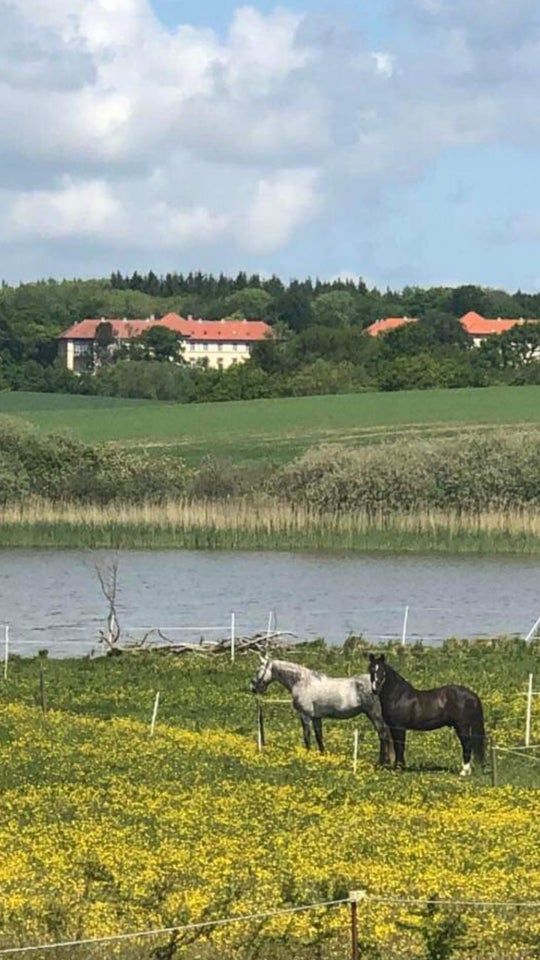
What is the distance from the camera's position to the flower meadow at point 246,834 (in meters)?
16.0

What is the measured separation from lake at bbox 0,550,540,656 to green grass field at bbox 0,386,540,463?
3954 cm

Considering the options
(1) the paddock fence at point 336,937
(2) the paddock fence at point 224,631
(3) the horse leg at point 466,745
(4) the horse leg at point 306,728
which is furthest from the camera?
(2) the paddock fence at point 224,631

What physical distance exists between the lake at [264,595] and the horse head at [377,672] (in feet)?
→ 63.8

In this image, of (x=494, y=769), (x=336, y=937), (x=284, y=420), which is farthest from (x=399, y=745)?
(x=284, y=420)

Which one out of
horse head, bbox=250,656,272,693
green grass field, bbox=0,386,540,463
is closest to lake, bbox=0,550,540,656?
horse head, bbox=250,656,272,693

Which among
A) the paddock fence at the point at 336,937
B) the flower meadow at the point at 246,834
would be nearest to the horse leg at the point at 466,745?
the flower meadow at the point at 246,834

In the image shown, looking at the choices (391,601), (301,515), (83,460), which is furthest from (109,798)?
(83,460)

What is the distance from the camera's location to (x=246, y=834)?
20609 millimetres

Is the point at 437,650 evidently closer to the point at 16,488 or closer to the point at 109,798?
the point at 109,798

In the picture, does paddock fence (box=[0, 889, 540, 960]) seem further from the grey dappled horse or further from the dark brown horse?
the grey dappled horse

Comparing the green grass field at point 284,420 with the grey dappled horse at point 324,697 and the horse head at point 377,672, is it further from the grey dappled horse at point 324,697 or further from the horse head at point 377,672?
the horse head at point 377,672

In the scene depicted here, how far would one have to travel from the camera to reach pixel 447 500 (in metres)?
80.8

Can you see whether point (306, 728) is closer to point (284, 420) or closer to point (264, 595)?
point (264, 595)

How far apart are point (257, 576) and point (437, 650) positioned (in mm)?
22933
